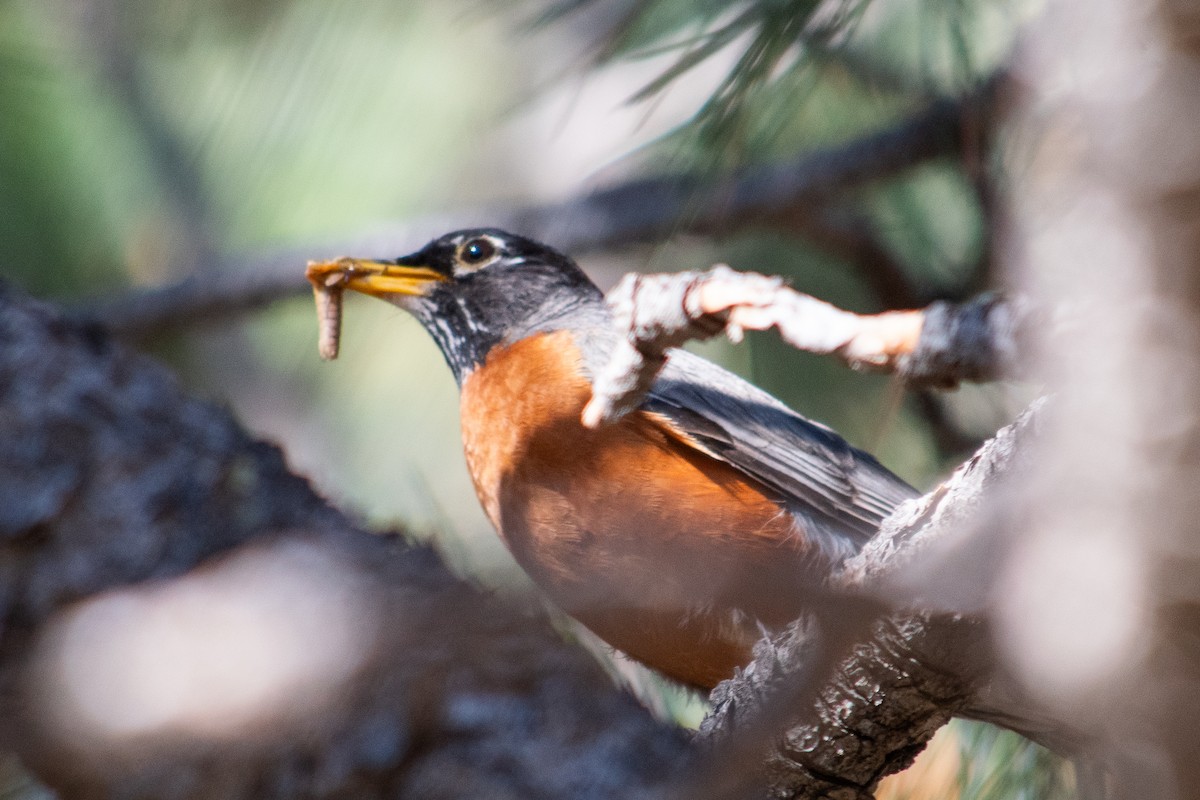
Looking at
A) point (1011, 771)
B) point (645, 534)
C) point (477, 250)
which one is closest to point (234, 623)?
point (645, 534)

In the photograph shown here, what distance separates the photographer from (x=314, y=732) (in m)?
1.85

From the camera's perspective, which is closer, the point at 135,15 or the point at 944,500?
the point at 944,500

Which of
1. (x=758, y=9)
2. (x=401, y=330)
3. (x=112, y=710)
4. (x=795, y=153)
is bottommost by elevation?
(x=401, y=330)

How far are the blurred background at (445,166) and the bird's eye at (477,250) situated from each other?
37cm

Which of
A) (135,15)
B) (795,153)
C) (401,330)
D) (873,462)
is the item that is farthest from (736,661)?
(401,330)

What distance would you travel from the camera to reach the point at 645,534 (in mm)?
2494

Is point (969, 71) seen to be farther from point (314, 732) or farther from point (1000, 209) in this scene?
point (314, 732)

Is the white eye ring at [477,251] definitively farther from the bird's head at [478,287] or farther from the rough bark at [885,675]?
the rough bark at [885,675]

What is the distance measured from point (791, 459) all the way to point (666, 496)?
0.40 meters

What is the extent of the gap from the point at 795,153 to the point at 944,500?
231 centimetres

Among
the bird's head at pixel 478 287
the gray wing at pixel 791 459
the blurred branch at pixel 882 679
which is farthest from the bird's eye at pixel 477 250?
the blurred branch at pixel 882 679

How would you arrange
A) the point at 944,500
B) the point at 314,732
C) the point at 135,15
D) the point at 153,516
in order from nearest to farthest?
the point at 944,500 < the point at 314,732 < the point at 153,516 < the point at 135,15

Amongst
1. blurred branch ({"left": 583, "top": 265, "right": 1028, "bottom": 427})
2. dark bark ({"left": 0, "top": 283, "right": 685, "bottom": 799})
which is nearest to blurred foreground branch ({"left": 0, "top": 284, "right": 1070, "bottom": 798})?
dark bark ({"left": 0, "top": 283, "right": 685, "bottom": 799})

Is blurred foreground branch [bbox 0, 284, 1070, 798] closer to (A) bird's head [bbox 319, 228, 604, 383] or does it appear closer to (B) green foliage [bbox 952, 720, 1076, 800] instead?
(B) green foliage [bbox 952, 720, 1076, 800]
